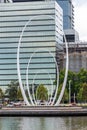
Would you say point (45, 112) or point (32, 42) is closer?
point (45, 112)

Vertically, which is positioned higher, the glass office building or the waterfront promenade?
the glass office building

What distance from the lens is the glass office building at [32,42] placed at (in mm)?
176625

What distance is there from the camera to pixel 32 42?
178 meters

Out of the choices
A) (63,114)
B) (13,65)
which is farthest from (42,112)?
(13,65)

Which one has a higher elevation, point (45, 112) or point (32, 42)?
point (32, 42)

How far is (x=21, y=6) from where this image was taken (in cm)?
18100

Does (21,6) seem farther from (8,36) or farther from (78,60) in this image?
(78,60)

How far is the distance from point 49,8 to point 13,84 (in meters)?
29.8

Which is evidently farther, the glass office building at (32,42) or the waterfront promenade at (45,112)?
the glass office building at (32,42)

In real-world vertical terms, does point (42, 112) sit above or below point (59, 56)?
below

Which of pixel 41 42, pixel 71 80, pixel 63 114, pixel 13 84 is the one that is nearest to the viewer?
pixel 63 114

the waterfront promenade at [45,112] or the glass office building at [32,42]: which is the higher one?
the glass office building at [32,42]

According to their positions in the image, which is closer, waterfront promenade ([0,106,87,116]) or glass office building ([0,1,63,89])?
waterfront promenade ([0,106,87,116])

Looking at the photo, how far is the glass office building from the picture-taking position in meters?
177
